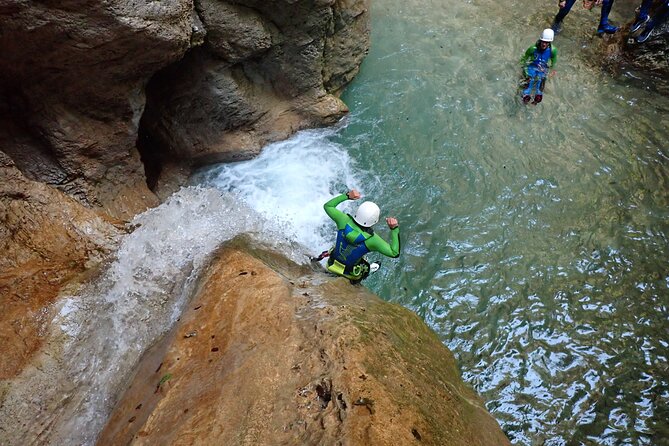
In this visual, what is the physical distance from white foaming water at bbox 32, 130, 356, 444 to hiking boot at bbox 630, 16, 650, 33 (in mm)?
7923

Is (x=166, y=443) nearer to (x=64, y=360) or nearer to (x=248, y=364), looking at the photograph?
(x=248, y=364)

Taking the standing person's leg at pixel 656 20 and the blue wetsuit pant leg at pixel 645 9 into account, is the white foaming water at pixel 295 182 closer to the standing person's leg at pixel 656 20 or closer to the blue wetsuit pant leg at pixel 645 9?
the standing person's leg at pixel 656 20

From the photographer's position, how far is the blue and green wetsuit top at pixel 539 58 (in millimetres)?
8641

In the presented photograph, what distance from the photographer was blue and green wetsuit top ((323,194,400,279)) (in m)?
4.93

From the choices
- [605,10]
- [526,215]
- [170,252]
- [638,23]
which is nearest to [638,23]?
[638,23]

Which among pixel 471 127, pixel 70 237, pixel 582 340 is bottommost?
pixel 582 340

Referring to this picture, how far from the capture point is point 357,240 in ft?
16.2

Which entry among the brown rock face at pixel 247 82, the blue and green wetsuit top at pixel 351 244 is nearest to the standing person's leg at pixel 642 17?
the brown rock face at pixel 247 82

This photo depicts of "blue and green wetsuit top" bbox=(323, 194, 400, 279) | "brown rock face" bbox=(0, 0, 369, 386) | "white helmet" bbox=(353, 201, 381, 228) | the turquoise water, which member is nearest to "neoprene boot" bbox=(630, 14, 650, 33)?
the turquoise water

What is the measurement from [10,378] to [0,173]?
201cm

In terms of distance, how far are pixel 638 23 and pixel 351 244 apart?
9899 millimetres

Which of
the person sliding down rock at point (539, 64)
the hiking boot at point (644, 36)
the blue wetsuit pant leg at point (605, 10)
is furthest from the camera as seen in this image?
the blue wetsuit pant leg at point (605, 10)

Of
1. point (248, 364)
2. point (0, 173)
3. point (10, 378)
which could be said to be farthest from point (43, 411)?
point (0, 173)

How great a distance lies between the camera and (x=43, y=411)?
141 inches
